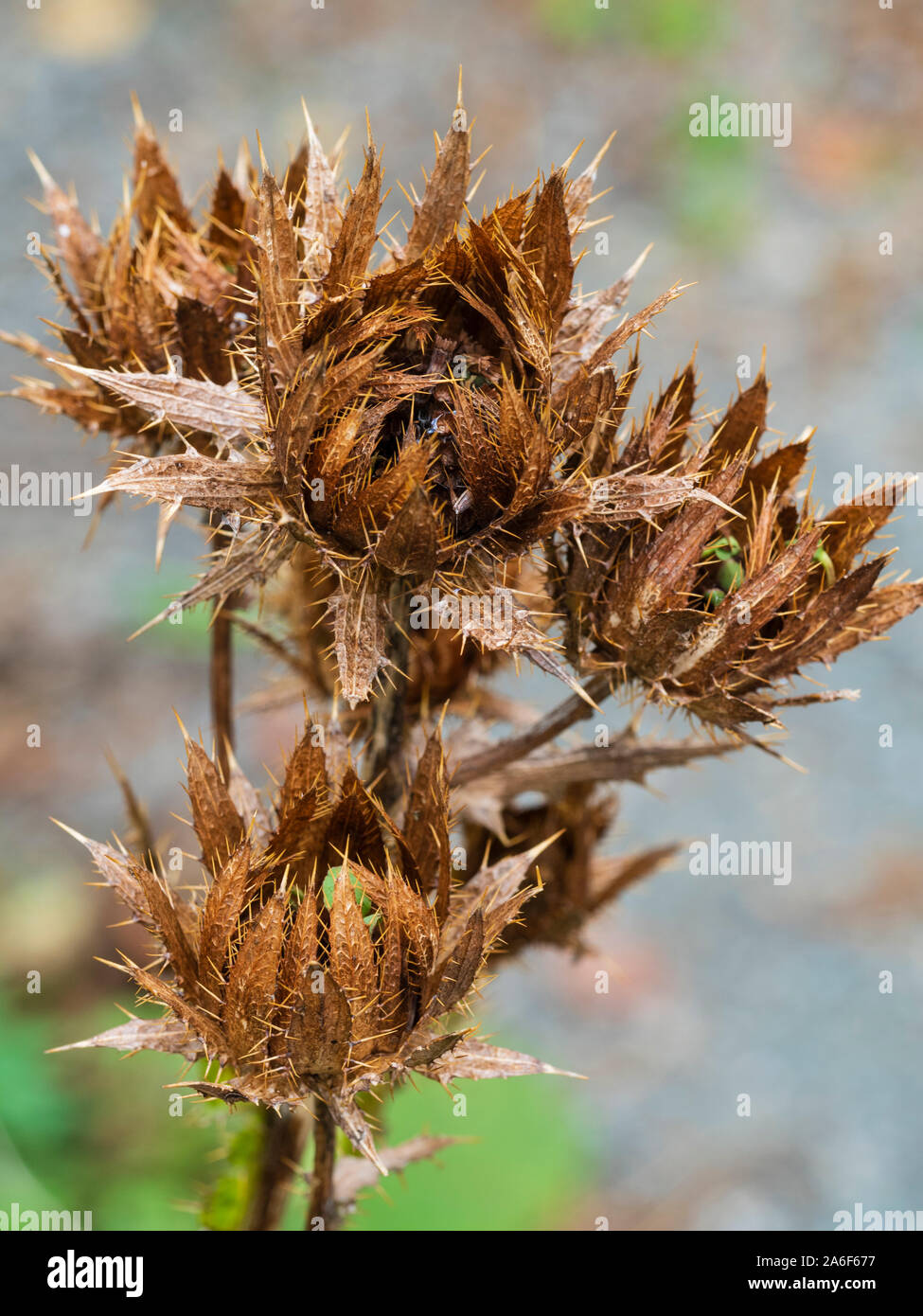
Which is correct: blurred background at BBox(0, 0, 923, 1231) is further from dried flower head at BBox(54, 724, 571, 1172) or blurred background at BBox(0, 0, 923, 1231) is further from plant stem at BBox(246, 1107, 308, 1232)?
dried flower head at BBox(54, 724, 571, 1172)

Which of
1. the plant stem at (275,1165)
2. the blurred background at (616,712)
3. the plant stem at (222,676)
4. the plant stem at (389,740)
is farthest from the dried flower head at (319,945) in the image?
the blurred background at (616,712)

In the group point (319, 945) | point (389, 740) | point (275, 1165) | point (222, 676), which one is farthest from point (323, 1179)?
point (222, 676)

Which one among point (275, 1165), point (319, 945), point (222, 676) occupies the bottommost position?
point (275, 1165)

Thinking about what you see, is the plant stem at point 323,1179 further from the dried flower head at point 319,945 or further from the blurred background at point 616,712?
the blurred background at point 616,712

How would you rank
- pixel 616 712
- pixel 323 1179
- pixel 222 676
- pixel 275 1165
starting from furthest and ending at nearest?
pixel 616 712 → pixel 222 676 → pixel 275 1165 → pixel 323 1179

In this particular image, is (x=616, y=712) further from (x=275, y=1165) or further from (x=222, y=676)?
(x=275, y=1165)

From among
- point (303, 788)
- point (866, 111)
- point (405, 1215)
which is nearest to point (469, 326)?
point (303, 788)

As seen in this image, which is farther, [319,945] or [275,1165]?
[275,1165]

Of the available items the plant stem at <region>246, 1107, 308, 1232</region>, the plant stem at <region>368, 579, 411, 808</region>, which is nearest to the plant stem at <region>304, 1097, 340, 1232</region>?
the plant stem at <region>246, 1107, 308, 1232</region>

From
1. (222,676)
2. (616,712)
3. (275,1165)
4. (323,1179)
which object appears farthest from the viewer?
(616,712)
